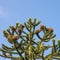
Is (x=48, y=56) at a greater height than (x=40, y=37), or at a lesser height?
lesser

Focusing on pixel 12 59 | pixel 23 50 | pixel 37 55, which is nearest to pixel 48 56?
pixel 37 55

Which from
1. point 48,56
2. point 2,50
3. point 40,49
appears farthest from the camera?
point 2,50

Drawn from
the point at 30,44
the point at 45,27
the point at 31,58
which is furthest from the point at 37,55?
the point at 45,27

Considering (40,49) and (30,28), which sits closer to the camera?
(40,49)

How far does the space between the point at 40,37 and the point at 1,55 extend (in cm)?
220

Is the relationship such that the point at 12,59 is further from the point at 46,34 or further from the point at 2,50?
the point at 46,34

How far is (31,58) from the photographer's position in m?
9.93

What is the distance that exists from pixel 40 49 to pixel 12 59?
212 cm

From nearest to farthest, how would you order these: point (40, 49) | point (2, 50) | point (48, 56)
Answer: point (40, 49), point (48, 56), point (2, 50)

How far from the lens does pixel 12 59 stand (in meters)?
11.1

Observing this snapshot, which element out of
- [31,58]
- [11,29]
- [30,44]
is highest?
[11,29]

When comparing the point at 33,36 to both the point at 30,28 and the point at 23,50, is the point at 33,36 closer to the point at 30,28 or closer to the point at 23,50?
the point at 30,28

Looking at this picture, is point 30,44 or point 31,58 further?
point 30,44

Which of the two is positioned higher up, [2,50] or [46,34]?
[46,34]
